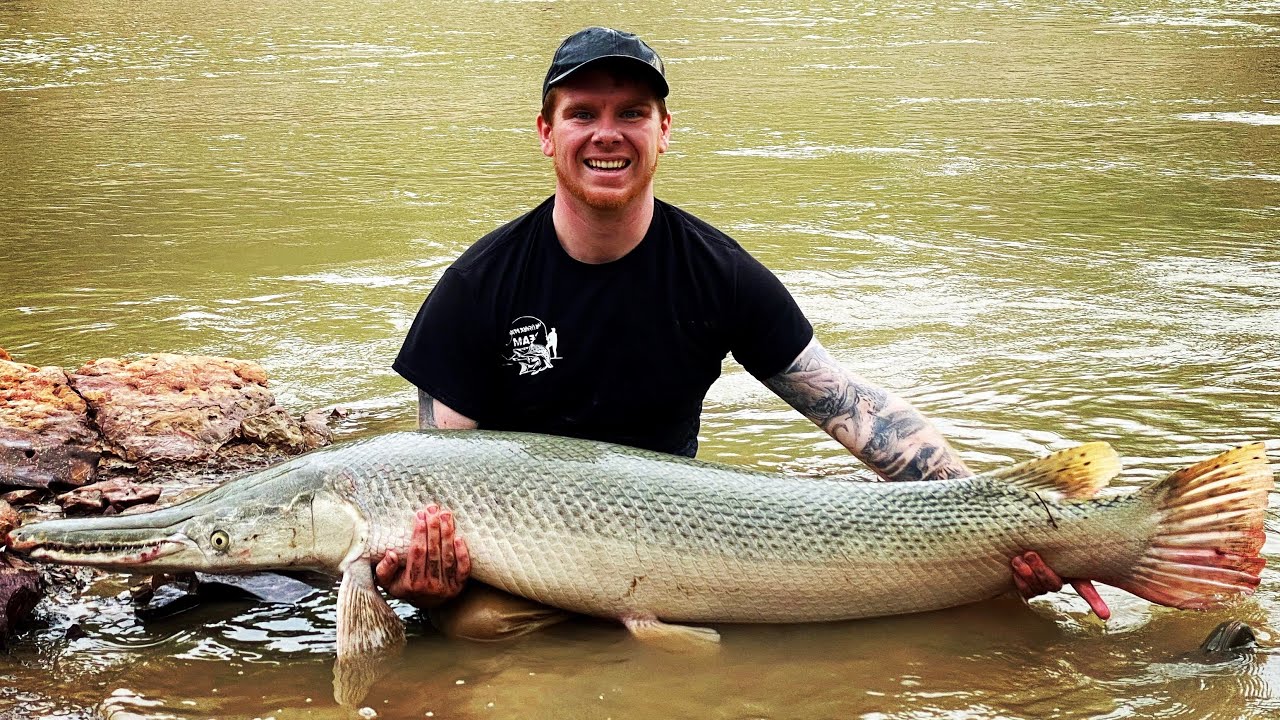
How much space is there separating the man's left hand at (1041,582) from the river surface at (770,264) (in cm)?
10

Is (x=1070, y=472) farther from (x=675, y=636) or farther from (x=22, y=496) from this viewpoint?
(x=22, y=496)

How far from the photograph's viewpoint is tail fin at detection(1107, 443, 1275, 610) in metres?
3.77

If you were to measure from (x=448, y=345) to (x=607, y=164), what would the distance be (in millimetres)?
748

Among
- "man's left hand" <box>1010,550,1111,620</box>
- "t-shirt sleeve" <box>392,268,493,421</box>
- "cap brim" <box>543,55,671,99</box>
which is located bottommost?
"man's left hand" <box>1010,550,1111,620</box>

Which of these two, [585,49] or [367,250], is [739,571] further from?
[367,250]

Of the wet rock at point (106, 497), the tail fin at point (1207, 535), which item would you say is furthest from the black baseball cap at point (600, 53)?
the wet rock at point (106, 497)

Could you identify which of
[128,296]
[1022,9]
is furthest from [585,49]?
[1022,9]

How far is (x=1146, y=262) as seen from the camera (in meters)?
8.57

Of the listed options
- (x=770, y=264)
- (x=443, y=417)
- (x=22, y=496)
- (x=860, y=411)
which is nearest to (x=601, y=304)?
(x=443, y=417)

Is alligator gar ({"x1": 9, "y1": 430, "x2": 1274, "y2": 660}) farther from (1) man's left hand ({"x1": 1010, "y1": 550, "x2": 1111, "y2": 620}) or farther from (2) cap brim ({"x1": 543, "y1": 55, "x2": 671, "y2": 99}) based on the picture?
(2) cap brim ({"x1": 543, "y1": 55, "x2": 671, "y2": 99})

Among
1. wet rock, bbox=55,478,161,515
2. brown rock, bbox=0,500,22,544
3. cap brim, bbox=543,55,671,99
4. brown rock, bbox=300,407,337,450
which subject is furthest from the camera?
brown rock, bbox=300,407,337,450

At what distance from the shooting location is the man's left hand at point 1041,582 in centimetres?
384

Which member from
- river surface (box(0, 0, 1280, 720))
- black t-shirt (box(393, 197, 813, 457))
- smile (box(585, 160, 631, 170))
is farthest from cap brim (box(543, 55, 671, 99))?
river surface (box(0, 0, 1280, 720))

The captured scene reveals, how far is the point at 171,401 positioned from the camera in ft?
18.2
